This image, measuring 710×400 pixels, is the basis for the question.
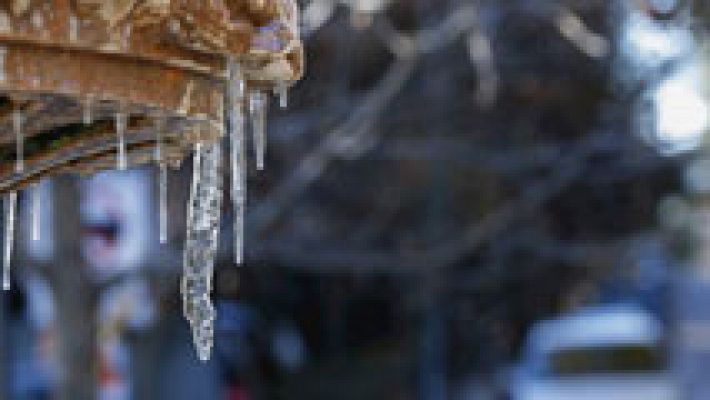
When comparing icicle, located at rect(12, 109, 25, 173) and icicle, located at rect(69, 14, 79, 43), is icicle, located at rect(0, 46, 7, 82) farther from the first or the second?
icicle, located at rect(12, 109, 25, 173)

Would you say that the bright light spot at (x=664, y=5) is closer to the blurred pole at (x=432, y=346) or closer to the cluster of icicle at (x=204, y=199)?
the cluster of icicle at (x=204, y=199)

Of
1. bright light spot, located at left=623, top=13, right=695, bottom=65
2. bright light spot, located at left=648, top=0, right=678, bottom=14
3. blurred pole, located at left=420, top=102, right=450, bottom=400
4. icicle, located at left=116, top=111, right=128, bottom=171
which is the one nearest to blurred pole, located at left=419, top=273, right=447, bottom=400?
blurred pole, located at left=420, top=102, right=450, bottom=400

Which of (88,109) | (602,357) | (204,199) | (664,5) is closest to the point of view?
(88,109)

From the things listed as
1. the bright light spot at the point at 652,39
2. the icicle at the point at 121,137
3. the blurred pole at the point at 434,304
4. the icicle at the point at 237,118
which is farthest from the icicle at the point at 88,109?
the blurred pole at the point at 434,304

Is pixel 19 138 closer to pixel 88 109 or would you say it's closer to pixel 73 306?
pixel 88 109

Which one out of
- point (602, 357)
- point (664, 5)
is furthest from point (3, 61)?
point (602, 357)

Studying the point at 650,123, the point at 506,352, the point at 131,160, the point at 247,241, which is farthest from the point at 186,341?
the point at 131,160

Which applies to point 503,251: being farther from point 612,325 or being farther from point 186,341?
point 612,325
